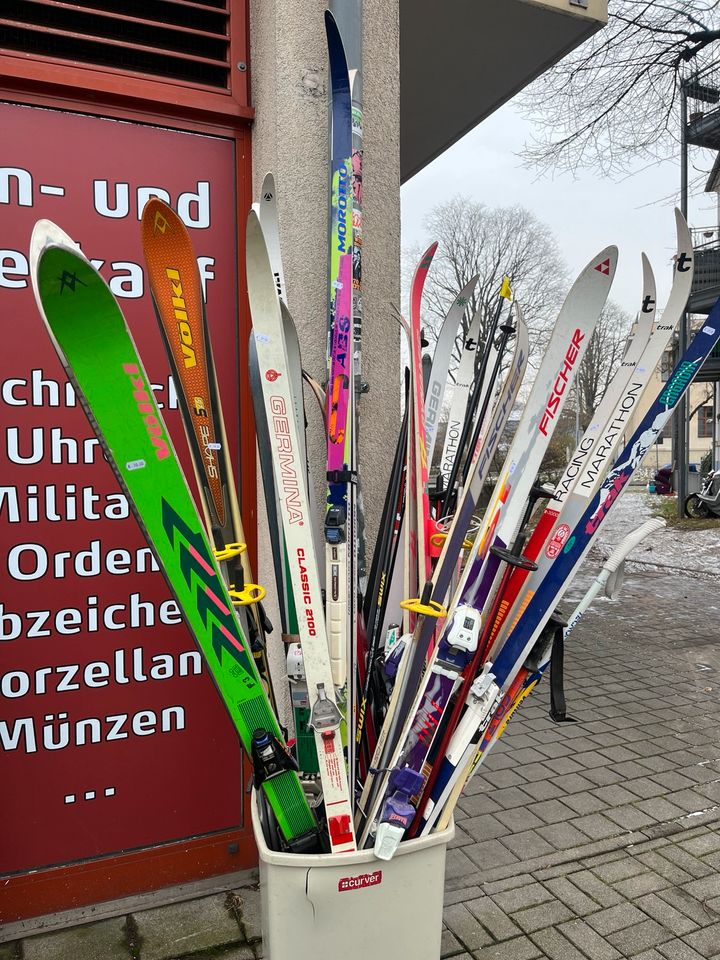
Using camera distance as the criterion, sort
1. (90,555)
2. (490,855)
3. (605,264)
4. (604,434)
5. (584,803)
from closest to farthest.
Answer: (605,264) → (604,434) → (90,555) → (490,855) → (584,803)

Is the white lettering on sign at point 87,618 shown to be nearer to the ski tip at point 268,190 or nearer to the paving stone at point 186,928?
the paving stone at point 186,928

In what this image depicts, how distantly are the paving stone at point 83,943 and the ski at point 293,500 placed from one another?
119 cm

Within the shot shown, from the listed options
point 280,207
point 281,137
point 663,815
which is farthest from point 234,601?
point 663,815

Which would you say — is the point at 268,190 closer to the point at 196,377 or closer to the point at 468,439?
the point at 196,377

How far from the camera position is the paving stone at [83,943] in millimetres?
2055

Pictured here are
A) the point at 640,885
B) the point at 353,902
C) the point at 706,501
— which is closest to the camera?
the point at 353,902

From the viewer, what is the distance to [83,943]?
2.11 metres

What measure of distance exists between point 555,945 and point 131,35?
3092 mm

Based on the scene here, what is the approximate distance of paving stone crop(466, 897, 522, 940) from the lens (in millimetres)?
2201

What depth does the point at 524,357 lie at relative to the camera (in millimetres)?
1668

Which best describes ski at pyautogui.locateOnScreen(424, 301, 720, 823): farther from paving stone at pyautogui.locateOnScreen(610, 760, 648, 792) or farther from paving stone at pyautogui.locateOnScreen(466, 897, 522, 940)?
paving stone at pyautogui.locateOnScreen(610, 760, 648, 792)


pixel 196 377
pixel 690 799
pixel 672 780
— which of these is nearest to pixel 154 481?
pixel 196 377

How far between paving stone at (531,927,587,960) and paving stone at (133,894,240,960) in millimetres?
895

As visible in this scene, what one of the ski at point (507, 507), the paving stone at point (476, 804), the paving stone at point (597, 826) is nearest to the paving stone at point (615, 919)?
the paving stone at point (597, 826)
